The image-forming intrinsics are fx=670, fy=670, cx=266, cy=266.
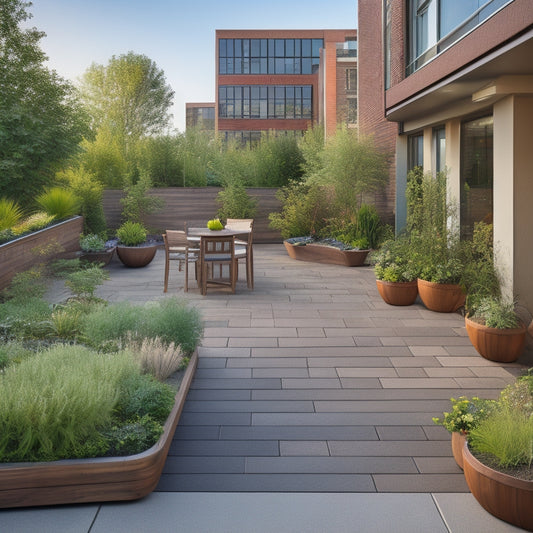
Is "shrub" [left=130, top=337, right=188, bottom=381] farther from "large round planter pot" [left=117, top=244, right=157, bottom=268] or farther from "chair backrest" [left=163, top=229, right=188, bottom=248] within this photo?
"large round planter pot" [left=117, top=244, right=157, bottom=268]

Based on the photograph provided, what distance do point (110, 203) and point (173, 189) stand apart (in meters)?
1.46

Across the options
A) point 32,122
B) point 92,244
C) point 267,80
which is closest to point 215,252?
point 92,244

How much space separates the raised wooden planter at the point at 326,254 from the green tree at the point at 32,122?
194 inches

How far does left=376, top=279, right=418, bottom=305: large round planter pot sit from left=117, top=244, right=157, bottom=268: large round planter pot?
5033 millimetres

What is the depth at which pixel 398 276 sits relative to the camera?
25.7ft

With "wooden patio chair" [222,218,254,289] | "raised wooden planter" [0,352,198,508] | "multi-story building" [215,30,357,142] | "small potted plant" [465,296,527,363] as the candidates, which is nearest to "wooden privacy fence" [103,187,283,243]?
"wooden patio chair" [222,218,254,289]

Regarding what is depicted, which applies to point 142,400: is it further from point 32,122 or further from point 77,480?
point 32,122

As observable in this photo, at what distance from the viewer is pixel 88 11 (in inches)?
878

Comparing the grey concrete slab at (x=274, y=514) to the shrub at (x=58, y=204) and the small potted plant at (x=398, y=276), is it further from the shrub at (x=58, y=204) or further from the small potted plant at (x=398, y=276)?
the shrub at (x=58, y=204)

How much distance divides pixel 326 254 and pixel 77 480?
9.27m

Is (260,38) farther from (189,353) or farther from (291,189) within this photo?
(189,353)

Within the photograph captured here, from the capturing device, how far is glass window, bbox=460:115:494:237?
7605 millimetres

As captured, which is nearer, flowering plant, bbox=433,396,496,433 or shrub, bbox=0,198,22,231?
flowering plant, bbox=433,396,496,433

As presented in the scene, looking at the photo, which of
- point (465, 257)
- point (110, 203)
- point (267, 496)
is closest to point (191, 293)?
point (465, 257)
